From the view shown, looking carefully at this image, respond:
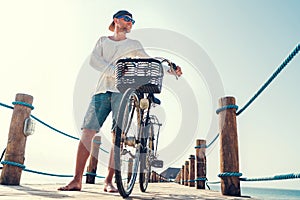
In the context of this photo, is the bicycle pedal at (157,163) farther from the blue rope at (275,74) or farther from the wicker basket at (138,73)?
the wicker basket at (138,73)

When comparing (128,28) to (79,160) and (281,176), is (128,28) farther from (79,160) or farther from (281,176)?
(281,176)

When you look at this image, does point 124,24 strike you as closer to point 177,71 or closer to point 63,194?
point 177,71

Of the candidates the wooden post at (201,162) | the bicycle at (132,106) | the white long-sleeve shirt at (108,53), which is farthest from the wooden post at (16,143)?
the wooden post at (201,162)

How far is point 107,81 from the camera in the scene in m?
2.76

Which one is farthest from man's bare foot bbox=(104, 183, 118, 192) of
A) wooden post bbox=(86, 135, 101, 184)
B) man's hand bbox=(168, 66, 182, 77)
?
wooden post bbox=(86, 135, 101, 184)

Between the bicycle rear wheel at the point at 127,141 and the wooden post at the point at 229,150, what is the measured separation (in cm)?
105

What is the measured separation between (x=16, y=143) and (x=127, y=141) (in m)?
1.65

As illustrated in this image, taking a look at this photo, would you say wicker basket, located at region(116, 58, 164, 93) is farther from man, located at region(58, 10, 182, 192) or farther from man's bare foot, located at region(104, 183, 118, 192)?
man's bare foot, located at region(104, 183, 118, 192)

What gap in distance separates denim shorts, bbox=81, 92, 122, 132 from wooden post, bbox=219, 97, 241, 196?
1.30m

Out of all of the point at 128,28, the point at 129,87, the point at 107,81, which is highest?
the point at 128,28

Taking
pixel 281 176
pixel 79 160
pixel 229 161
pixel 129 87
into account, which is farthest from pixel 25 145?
pixel 281 176

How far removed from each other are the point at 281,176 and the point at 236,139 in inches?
39.7

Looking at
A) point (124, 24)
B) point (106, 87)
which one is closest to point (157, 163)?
point (106, 87)

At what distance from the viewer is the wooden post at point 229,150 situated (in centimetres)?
288
